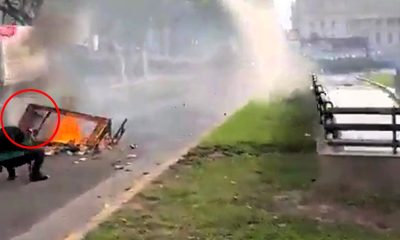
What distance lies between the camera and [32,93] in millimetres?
7453

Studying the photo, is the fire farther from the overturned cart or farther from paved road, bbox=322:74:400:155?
paved road, bbox=322:74:400:155

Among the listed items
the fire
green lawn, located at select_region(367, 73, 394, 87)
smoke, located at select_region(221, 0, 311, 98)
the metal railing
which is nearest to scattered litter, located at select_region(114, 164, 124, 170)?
the fire

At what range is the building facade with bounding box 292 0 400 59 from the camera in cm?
566

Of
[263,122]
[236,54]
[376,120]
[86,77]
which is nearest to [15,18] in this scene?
[86,77]

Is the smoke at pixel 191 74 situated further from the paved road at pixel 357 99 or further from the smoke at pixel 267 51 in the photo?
the paved road at pixel 357 99

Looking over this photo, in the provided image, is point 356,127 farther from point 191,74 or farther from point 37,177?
point 191,74

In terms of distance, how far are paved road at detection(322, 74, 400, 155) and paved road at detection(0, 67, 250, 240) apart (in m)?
1.56

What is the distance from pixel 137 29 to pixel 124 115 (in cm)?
143

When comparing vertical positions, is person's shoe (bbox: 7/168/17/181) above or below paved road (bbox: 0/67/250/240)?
above

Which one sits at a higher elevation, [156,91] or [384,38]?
[384,38]

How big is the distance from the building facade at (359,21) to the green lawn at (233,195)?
104 centimetres

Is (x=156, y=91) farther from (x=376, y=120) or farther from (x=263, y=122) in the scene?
(x=376, y=120)

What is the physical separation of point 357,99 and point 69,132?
3198 mm

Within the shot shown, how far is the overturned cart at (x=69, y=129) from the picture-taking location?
21.6ft
